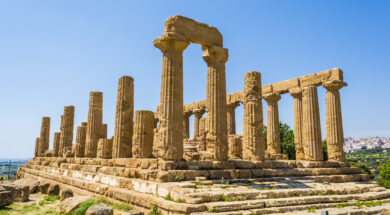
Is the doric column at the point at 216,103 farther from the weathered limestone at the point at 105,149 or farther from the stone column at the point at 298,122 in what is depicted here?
the stone column at the point at 298,122

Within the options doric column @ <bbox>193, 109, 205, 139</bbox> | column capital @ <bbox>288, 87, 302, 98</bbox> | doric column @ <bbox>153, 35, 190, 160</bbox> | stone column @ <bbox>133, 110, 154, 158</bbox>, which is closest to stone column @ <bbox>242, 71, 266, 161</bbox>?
doric column @ <bbox>153, 35, 190, 160</bbox>

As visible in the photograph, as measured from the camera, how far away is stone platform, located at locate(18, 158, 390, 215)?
9.67 m

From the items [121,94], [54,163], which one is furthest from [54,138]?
[121,94]

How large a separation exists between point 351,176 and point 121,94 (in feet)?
47.0

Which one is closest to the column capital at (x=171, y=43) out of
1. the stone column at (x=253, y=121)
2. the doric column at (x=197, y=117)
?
the stone column at (x=253, y=121)

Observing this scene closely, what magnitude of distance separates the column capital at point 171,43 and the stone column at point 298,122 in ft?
38.0

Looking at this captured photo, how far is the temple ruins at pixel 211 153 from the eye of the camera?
1069 cm

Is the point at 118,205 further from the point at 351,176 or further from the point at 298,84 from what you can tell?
the point at 298,84

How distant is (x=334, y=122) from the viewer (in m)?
20.6

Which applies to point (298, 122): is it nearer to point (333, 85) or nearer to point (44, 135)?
point (333, 85)

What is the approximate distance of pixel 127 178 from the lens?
13.3 metres

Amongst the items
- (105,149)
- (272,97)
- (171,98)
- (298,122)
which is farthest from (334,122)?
(105,149)

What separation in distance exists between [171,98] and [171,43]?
96.5 inches

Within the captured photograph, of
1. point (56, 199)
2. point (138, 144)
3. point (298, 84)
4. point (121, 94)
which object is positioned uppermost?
point (298, 84)
